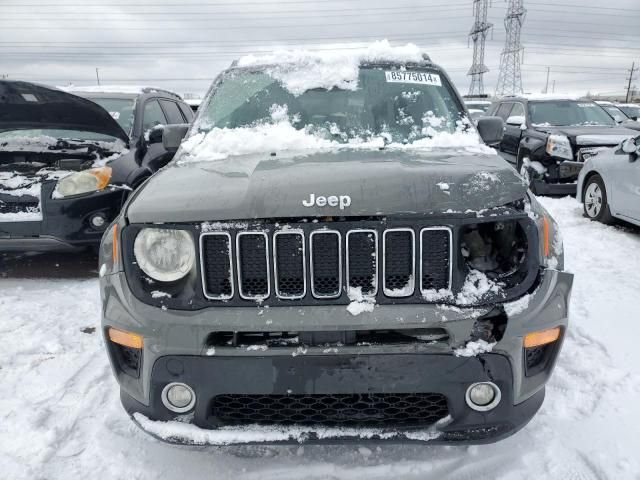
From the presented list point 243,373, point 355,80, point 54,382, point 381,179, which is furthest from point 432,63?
point 54,382

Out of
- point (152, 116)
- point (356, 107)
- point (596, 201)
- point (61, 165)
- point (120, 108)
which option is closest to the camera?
point (356, 107)

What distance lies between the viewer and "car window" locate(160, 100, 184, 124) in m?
6.92

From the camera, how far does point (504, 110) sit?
10555 millimetres

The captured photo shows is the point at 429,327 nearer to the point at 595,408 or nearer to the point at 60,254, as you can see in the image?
the point at 595,408

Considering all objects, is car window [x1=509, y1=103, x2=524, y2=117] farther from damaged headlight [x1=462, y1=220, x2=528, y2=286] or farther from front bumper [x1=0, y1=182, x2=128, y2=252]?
damaged headlight [x1=462, y1=220, x2=528, y2=286]

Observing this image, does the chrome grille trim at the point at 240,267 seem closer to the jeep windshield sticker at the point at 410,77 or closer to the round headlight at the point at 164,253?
the round headlight at the point at 164,253

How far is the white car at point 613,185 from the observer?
5993 millimetres

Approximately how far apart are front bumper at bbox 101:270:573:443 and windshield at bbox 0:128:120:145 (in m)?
3.93

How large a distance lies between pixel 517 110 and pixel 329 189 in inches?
361

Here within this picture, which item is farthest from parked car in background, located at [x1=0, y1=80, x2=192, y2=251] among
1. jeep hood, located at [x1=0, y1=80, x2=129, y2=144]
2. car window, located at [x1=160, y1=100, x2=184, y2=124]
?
car window, located at [x1=160, y1=100, x2=184, y2=124]

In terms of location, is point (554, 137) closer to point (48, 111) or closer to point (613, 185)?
point (613, 185)

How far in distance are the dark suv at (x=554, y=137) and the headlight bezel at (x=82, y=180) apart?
6659 millimetres

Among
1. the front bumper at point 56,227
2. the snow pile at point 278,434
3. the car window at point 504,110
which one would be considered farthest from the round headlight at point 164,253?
the car window at point 504,110

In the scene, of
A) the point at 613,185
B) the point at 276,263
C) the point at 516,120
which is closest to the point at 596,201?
the point at 613,185
